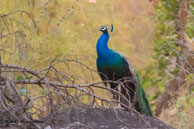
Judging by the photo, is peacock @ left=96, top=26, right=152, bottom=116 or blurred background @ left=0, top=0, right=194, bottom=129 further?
blurred background @ left=0, top=0, right=194, bottom=129

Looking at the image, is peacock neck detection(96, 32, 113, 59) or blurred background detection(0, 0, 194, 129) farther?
blurred background detection(0, 0, 194, 129)

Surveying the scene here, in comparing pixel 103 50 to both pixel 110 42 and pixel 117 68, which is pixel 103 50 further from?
pixel 110 42

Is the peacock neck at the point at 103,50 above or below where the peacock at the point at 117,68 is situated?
above

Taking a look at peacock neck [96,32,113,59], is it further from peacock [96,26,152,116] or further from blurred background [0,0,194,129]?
blurred background [0,0,194,129]

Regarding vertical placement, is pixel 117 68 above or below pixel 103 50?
below

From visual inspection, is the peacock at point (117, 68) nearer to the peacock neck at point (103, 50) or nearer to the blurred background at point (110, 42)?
the peacock neck at point (103, 50)

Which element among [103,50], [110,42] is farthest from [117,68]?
[110,42]

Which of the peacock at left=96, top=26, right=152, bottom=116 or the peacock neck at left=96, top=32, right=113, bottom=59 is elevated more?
the peacock neck at left=96, top=32, right=113, bottom=59

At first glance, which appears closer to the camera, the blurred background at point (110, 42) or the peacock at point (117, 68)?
the peacock at point (117, 68)

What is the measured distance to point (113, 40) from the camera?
988 cm

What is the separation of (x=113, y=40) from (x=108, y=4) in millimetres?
770

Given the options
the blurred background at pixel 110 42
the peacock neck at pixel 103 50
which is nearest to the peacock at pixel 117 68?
the peacock neck at pixel 103 50

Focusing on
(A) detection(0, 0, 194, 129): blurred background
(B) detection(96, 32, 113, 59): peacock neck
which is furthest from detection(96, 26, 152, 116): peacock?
(A) detection(0, 0, 194, 129): blurred background

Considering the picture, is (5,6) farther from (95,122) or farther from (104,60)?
(95,122)
